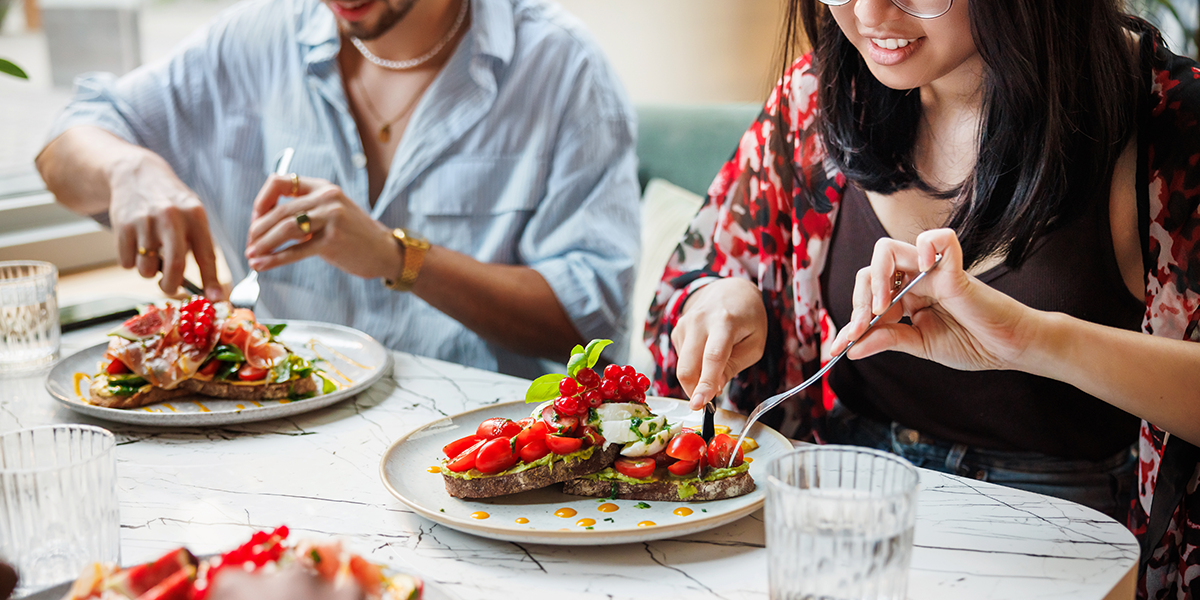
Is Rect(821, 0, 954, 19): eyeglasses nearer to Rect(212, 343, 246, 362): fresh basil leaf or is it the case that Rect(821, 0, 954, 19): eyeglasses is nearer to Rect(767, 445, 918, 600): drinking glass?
Rect(767, 445, 918, 600): drinking glass

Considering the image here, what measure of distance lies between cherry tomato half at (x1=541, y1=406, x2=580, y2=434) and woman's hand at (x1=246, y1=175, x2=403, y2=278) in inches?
27.1

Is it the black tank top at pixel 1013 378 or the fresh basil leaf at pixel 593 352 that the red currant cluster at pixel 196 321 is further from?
the black tank top at pixel 1013 378

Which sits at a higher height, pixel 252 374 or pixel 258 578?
pixel 258 578

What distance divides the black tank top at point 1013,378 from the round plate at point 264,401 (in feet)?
2.24

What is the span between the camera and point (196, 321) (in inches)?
48.9

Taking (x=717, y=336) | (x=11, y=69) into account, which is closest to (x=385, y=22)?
(x=11, y=69)

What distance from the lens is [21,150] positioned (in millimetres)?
2871

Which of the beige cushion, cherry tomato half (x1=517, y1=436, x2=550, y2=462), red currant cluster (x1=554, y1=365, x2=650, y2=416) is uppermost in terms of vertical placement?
red currant cluster (x1=554, y1=365, x2=650, y2=416)

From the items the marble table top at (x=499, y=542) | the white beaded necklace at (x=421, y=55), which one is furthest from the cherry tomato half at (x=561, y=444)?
the white beaded necklace at (x=421, y=55)

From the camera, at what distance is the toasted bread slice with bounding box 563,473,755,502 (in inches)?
36.3

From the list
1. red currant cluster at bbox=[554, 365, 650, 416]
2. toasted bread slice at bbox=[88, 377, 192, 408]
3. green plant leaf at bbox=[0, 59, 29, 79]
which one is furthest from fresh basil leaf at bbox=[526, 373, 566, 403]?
green plant leaf at bbox=[0, 59, 29, 79]

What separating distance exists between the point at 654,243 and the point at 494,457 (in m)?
1.49

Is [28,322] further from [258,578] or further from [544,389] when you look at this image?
[258,578]

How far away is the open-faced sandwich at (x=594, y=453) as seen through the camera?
923 millimetres
